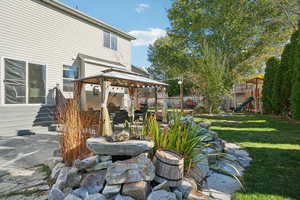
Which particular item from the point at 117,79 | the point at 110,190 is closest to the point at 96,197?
the point at 110,190

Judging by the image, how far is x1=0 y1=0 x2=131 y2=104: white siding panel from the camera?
686 cm

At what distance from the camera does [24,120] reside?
6848 mm

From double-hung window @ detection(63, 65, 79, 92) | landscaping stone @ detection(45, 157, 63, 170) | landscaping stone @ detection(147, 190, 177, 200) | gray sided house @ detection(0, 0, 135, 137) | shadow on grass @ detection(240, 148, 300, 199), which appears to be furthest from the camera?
double-hung window @ detection(63, 65, 79, 92)

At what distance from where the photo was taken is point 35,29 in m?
7.67

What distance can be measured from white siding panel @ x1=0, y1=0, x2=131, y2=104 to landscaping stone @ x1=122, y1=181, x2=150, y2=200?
23.4ft

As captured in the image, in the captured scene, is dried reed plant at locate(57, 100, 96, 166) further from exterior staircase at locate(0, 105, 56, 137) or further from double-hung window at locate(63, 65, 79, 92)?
double-hung window at locate(63, 65, 79, 92)

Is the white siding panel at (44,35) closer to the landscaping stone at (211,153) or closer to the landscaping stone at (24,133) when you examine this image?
the landscaping stone at (24,133)

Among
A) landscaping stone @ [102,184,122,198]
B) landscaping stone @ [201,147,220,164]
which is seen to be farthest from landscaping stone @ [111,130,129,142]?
landscaping stone @ [201,147,220,164]

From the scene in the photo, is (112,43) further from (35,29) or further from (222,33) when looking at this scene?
(222,33)

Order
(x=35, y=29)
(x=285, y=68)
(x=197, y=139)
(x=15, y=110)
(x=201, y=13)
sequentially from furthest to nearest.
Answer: (x=201, y=13) → (x=285, y=68) → (x=35, y=29) → (x=15, y=110) → (x=197, y=139)

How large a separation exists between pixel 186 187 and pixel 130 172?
0.74 meters

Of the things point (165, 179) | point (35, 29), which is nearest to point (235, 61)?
point (35, 29)

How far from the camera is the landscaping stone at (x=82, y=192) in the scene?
6.39 feet

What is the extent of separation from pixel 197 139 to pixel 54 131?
20.6 feet
